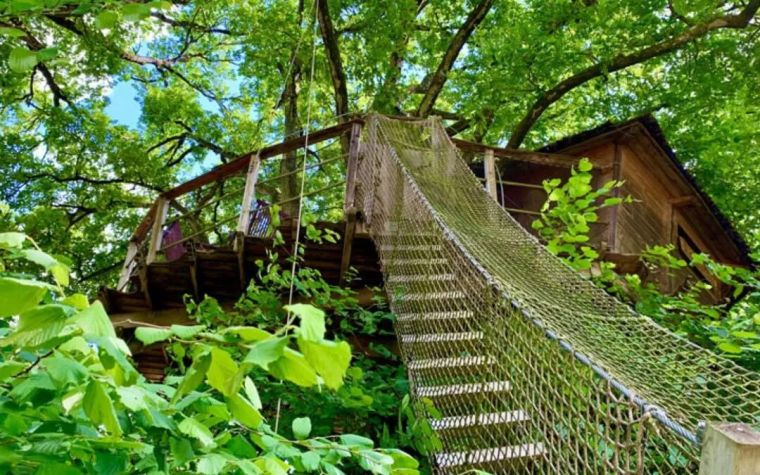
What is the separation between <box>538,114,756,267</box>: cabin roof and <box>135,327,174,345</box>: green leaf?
25.1ft

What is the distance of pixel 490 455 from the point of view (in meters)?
2.06

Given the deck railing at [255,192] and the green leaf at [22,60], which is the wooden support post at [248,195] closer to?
the deck railing at [255,192]

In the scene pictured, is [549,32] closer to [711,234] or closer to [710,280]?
[711,234]

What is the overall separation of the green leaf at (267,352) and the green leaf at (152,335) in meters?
0.22

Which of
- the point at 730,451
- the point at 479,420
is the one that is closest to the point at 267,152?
the point at 479,420

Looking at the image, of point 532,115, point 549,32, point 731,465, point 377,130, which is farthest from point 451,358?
point 549,32

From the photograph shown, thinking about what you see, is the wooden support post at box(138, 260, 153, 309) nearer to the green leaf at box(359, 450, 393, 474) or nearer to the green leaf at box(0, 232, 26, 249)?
the green leaf at box(0, 232, 26, 249)

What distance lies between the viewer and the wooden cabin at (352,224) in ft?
17.2

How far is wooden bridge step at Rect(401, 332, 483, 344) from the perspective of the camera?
8.16 feet

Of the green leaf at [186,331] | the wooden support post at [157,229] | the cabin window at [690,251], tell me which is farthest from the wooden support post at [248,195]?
the cabin window at [690,251]

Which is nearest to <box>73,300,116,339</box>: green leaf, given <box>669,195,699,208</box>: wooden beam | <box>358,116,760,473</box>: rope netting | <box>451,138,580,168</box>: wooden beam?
<box>358,116,760,473</box>: rope netting

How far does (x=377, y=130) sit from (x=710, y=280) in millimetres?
8140

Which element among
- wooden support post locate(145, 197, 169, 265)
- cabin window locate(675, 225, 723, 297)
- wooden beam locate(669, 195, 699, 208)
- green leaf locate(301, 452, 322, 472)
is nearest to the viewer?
green leaf locate(301, 452, 322, 472)

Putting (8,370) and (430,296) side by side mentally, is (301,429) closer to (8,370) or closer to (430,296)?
(8,370)
